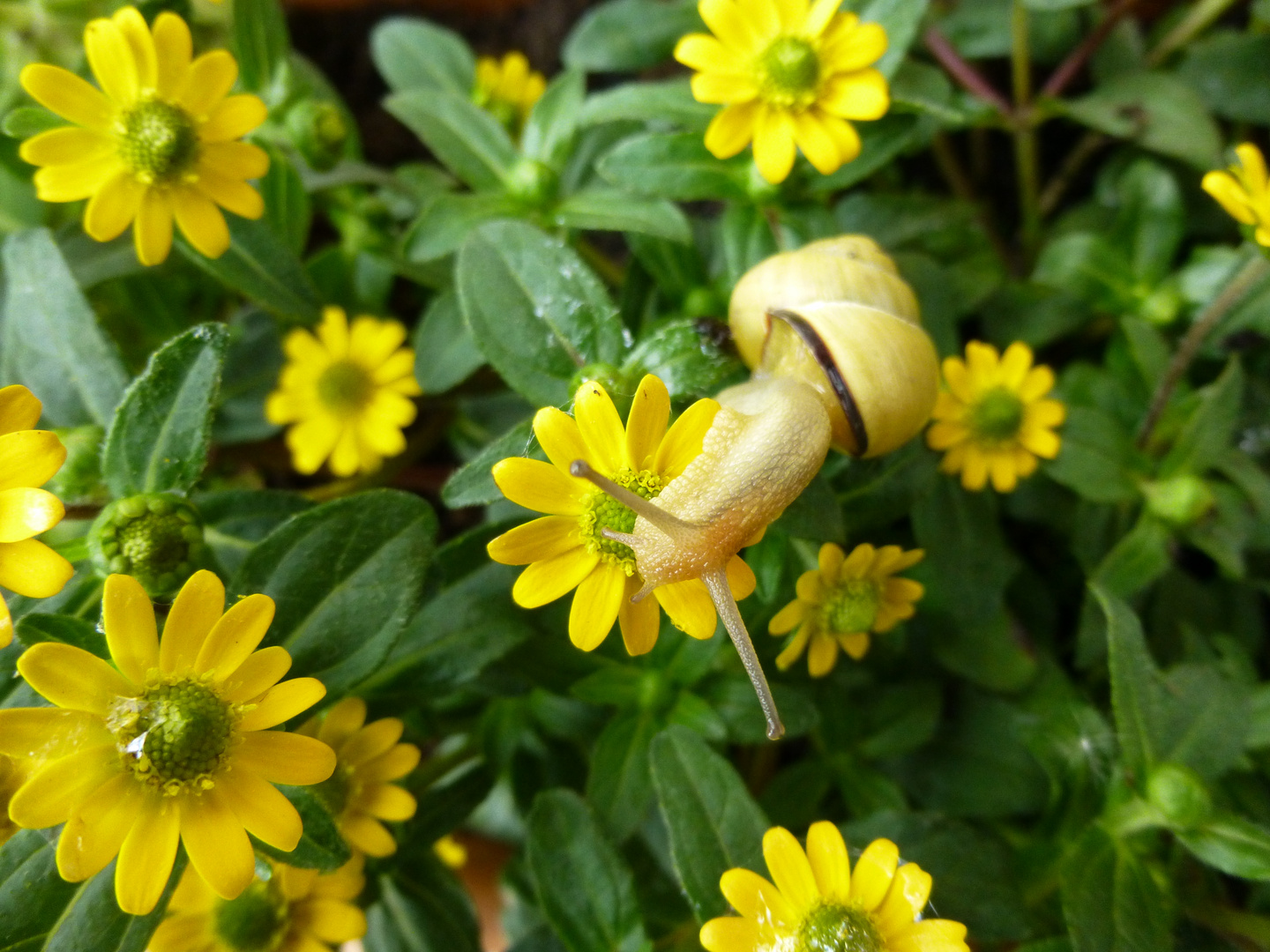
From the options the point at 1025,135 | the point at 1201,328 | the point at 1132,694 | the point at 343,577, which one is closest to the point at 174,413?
the point at 343,577

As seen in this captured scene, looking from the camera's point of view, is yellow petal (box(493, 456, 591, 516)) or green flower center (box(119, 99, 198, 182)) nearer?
yellow petal (box(493, 456, 591, 516))

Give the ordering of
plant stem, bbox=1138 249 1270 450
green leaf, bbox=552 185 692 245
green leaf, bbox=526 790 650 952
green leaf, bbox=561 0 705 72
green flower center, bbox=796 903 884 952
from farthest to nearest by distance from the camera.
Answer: green leaf, bbox=561 0 705 72 → plant stem, bbox=1138 249 1270 450 → green leaf, bbox=552 185 692 245 → green leaf, bbox=526 790 650 952 → green flower center, bbox=796 903 884 952

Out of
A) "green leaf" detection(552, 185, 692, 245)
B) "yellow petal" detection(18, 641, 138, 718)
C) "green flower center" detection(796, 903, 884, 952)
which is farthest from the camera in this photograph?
"green leaf" detection(552, 185, 692, 245)

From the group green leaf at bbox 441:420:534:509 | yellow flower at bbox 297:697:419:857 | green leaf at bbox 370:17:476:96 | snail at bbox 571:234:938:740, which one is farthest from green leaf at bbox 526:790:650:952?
green leaf at bbox 370:17:476:96

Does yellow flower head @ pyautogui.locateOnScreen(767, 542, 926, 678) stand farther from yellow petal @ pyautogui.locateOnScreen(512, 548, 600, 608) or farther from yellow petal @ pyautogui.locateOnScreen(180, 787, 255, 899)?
yellow petal @ pyautogui.locateOnScreen(180, 787, 255, 899)

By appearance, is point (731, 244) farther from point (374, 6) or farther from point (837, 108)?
point (374, 6)

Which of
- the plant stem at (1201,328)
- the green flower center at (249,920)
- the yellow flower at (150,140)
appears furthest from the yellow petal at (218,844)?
the plant stem at (1201,328)

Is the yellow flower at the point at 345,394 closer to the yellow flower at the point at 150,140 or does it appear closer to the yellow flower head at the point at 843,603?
the yellow flower at the point at 150,140

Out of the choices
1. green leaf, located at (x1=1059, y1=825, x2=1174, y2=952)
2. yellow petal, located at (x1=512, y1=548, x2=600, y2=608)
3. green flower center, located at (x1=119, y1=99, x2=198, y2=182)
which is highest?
green flower center, located at (x1=119, y1=99, x2=198, y2=182)
